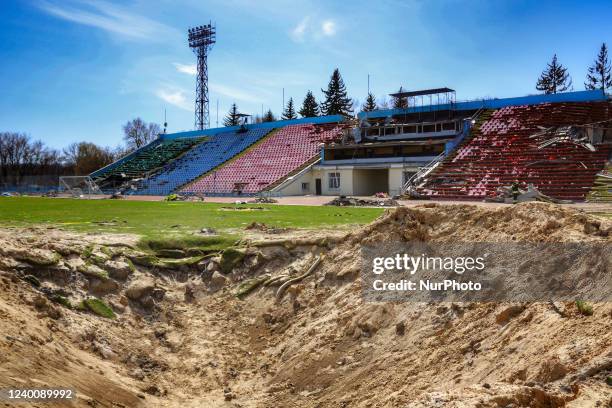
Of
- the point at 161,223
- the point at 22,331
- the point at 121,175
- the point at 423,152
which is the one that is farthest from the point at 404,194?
the point at 121,175

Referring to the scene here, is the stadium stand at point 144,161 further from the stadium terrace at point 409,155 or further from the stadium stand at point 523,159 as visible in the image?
the stadium stand at point 523,159

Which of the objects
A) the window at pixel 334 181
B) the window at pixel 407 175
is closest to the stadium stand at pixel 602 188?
the window at pixel 407 175

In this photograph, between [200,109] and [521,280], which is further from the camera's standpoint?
[200,109]

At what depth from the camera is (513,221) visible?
9.29m

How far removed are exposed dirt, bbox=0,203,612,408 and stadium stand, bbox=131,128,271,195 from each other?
149 feet

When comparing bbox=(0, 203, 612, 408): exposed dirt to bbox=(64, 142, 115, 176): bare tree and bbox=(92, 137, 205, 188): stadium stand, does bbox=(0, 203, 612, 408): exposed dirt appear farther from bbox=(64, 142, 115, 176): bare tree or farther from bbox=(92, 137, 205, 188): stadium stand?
bbox=(64, 142, 115, 176): bare tree

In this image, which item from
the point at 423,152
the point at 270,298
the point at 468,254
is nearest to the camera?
the point at 468,254

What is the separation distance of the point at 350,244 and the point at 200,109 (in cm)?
6778

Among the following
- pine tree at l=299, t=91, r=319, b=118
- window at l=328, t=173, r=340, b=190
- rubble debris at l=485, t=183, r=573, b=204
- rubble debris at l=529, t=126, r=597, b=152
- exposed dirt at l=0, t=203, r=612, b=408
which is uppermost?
A: pine tree at l=299, t=91, r=319, b=118

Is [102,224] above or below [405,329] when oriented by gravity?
above

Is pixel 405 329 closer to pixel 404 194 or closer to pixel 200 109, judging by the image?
pixel 404 194

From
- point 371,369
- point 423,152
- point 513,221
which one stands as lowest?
point 371,369

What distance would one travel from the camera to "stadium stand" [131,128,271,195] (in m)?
58.2

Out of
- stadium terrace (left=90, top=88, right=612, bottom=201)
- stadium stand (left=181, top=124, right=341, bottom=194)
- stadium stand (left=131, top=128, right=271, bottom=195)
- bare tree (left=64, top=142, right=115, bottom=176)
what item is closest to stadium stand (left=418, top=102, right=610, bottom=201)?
stadium terrace (left=90, top=88, right=612, bottom=201)
